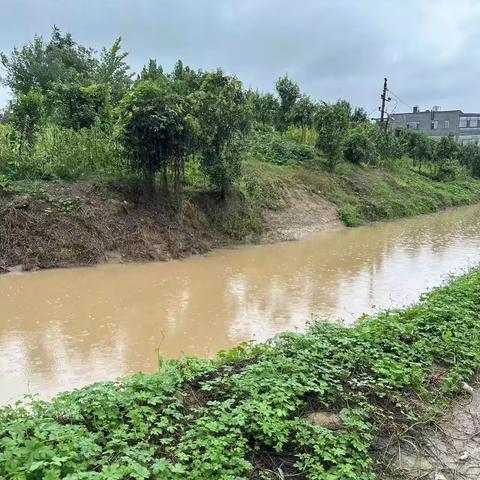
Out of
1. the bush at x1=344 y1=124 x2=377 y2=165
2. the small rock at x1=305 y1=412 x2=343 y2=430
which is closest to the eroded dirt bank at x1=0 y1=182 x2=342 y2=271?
the small rock at x1=305 y1=412 x2=343 y2=430

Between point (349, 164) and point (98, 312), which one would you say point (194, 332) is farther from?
point (349, 164)

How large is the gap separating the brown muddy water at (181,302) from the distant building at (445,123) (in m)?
50.9

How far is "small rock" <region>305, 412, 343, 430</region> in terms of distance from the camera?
340 cm

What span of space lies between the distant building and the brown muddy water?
167 feet

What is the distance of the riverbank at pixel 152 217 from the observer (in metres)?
10.0

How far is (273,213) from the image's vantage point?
15680mm

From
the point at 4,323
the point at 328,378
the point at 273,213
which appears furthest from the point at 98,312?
the point at 273,213

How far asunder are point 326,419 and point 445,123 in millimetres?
63231

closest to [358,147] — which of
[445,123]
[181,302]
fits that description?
[181,302]

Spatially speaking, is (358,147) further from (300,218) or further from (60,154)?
(60,154)

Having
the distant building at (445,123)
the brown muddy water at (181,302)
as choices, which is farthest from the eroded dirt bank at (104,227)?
the distant building at (445,123)

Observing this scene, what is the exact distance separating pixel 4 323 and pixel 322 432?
5207 mm

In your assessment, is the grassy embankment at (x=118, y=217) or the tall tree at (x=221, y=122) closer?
the grassy embankment at (x=118, y=217)

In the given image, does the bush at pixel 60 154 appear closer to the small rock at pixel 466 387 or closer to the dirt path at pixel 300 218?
the dirt path at pixel 300 218
